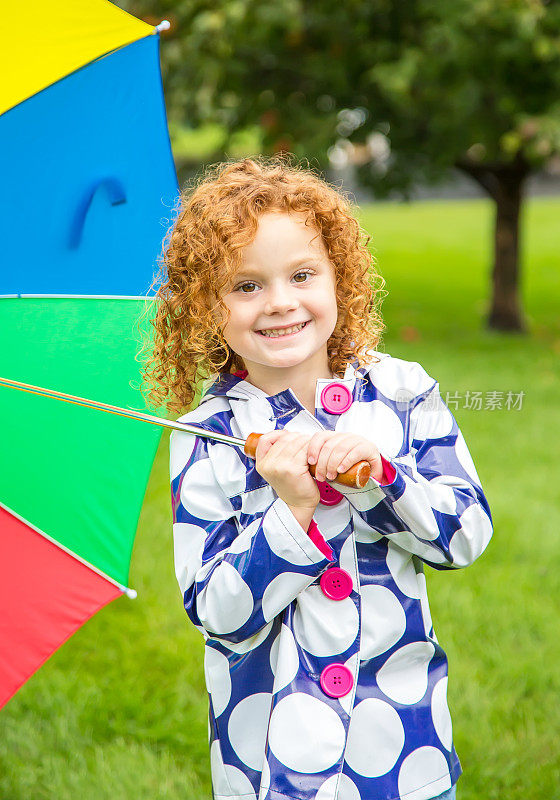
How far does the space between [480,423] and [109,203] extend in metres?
4.77

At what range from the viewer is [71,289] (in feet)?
6.96

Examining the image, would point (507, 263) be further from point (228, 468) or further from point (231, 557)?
point (231, 557)

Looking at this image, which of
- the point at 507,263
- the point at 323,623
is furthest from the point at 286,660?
the point at 507,263

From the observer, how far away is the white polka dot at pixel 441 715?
1.83 m

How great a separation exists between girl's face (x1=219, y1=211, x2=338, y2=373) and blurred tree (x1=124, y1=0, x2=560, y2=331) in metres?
5.92

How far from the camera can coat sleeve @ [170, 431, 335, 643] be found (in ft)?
5.37

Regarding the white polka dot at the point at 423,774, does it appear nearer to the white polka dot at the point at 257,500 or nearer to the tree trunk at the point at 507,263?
the white polka dot at the point at 257,500

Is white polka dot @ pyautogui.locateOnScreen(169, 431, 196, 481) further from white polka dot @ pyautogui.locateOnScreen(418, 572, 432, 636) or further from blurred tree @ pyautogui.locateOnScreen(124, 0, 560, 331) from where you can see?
blurred tree @ pyautogui.locateOnScreen(124, 0, 560, 331)

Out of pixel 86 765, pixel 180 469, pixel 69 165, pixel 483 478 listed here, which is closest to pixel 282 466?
pixel 180 469

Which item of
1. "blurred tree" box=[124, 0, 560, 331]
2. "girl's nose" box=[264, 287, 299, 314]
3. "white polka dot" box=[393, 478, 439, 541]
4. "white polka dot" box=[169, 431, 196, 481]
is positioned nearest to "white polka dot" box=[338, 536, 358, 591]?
"white polka dot" box=[393, 478, 439, 541]

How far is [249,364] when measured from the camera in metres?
1.89

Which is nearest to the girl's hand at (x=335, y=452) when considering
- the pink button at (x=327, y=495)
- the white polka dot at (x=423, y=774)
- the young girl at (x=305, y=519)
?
the young girl at (x=305, y=519)

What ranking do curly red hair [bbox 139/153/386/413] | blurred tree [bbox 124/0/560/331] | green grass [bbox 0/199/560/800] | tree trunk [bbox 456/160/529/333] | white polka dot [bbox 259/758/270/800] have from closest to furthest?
white polka dot [bbox 259/758/270/800] → curly red hair [bbox 139/153/386/413] → green grass [bbox 0/199/560/800] → blurred tree [bbox 124/0/560/331] → tree trunk [bbox 456/160/529/333]

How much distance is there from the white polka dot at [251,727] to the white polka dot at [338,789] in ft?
0.50
